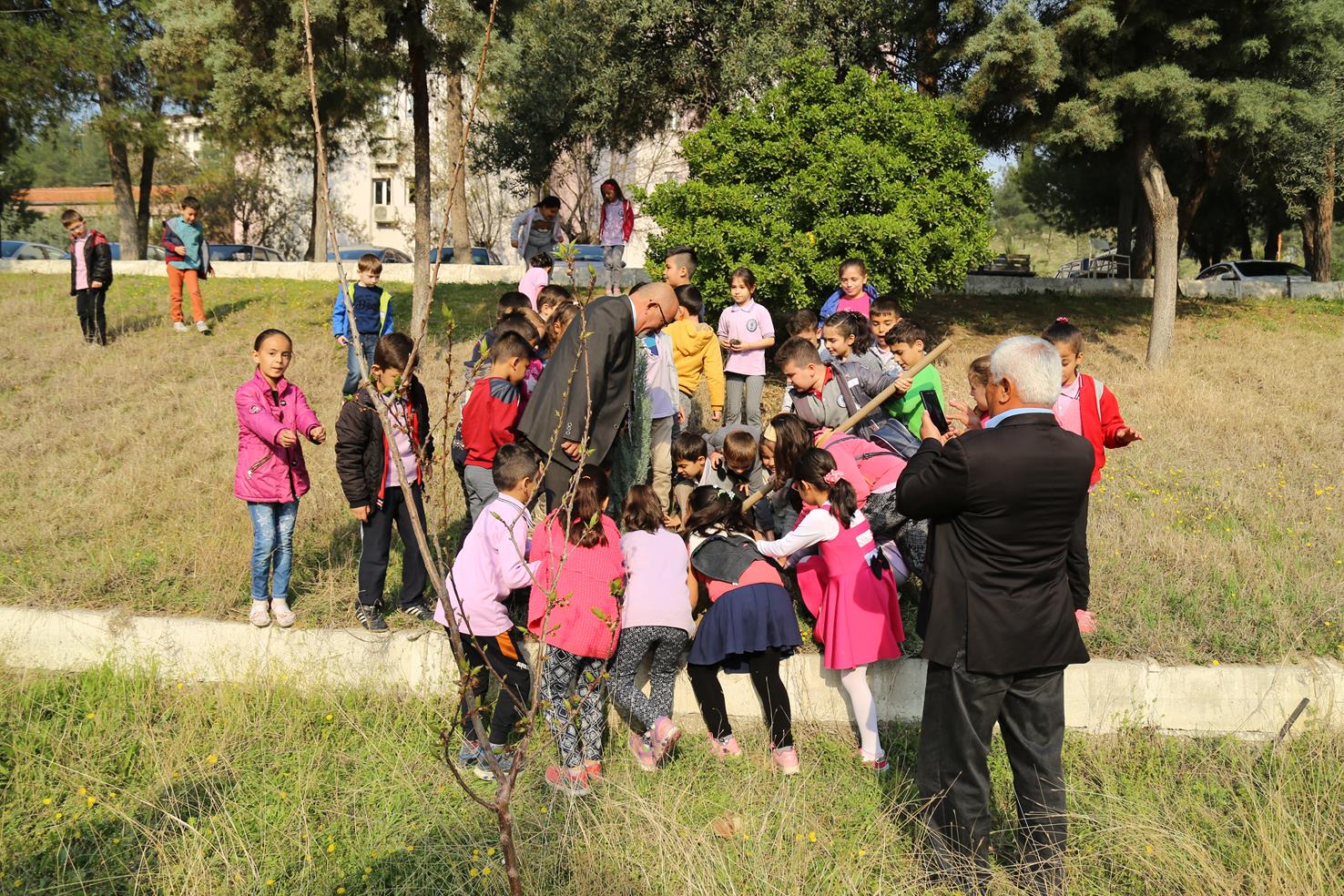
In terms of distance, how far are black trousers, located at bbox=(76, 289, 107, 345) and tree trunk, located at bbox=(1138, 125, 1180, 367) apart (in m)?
14.2

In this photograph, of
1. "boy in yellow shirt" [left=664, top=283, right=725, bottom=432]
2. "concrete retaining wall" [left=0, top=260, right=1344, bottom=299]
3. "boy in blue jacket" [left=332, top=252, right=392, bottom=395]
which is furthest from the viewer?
"concrete retaining wall" [left=0, top=260, right=1344, bottom=299]

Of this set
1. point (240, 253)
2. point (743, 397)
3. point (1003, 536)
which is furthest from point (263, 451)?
point (240, 253)

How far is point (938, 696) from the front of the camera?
3.51 metres

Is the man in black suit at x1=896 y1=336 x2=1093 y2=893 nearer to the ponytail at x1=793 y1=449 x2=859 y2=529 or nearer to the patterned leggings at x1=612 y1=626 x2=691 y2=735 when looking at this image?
the ponytail at x1=793 y1=449 x2=859 y2=529

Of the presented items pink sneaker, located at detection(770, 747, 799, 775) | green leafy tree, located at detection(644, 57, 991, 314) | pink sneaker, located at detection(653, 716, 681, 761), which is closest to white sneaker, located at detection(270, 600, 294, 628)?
pink sneaker, located at detection(653, 716, 681, 761)

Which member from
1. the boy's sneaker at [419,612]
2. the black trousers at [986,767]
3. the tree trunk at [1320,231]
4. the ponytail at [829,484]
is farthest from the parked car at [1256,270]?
the black trousers at [986,767]

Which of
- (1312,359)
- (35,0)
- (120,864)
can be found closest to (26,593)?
(120,864)

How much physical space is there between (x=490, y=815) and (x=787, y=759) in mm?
1320

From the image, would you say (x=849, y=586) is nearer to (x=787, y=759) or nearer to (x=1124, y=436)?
(x=787, y=759)

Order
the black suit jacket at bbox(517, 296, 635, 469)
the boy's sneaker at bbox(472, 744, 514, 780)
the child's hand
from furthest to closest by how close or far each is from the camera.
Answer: the child's hand
the black suit jacket at bbox(517, 296, 635, 469)
the boy's sneaker at bbox(472, 744, 514, 780)

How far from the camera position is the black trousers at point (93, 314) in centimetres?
1229

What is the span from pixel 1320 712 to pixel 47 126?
16551 mm

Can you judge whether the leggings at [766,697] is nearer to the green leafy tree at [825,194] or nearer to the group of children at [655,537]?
the group of children at [655,537]

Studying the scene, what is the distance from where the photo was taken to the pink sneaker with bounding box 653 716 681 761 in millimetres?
4410
